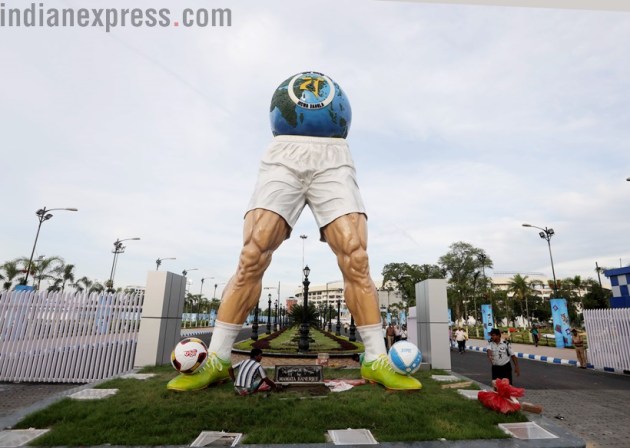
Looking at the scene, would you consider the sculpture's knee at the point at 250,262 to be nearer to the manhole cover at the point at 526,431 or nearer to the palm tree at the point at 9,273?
the manhole cover at the point at 526,431

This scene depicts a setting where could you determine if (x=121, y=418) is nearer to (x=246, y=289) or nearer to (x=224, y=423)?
(x=224, y=423)

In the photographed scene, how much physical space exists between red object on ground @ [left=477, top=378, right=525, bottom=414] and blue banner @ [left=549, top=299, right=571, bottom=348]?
1865cm

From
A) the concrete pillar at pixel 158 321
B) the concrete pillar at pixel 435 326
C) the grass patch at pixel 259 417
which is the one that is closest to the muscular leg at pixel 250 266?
the grass patch at pixel 259 417

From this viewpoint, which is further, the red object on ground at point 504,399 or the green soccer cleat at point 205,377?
the green soccer cleat at point 205,377

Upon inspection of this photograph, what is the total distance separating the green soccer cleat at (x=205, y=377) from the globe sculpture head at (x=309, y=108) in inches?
154

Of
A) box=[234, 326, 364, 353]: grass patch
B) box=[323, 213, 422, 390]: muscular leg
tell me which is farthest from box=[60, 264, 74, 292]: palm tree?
box=[323, 213, 422, 390]: muscular leg

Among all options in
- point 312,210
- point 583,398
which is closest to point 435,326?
point 583,398

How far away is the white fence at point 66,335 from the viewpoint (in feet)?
28.7

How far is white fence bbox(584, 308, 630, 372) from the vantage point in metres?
11.6

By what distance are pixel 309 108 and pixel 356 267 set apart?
108 inches

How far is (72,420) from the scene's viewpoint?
4363 mm

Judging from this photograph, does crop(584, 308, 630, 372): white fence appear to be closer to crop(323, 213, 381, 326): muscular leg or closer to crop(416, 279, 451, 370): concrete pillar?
crop(416, 279, 451, 370): concrete pillar

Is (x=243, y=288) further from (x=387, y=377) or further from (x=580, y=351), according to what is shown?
(x=580, y=351)

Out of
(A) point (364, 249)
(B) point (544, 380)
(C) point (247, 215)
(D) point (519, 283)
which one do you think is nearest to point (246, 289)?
(C) point (247, 215)
